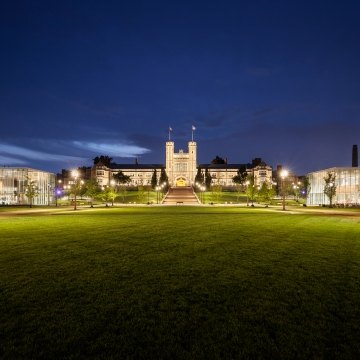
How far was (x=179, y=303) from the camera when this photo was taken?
7.14 meters

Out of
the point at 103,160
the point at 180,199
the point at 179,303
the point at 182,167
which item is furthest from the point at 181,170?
the point at 179,303

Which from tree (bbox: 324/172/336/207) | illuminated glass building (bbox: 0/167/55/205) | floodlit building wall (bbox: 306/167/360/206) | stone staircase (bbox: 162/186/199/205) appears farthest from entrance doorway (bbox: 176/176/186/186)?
floodlit building wall (bbox: 306/167/360/206)

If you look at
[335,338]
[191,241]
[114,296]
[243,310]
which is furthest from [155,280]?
[191,241]

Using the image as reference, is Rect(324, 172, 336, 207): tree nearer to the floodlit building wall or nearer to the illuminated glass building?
the floodlit building wall

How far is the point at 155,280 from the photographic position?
896 cm

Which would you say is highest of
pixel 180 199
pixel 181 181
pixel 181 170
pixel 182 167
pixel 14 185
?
pixel 182 167

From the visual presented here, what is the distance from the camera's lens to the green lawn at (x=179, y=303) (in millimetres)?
5312

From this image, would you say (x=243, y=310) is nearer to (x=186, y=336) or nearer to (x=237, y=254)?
(x=186, y=336)

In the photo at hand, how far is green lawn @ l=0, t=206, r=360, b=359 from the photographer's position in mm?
5312

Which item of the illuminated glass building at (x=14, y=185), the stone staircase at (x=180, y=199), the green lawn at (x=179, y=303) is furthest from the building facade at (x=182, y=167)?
the green lawn at (x=179, y=303)

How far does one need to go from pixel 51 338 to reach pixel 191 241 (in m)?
10.8

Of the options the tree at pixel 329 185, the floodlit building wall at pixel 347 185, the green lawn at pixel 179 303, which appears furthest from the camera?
the floodlit building wall at pixel 347 185

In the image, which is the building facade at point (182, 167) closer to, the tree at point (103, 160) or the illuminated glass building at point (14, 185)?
the tree at point (103, 160)

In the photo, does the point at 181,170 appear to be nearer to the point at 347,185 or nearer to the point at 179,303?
the point at 347,185
